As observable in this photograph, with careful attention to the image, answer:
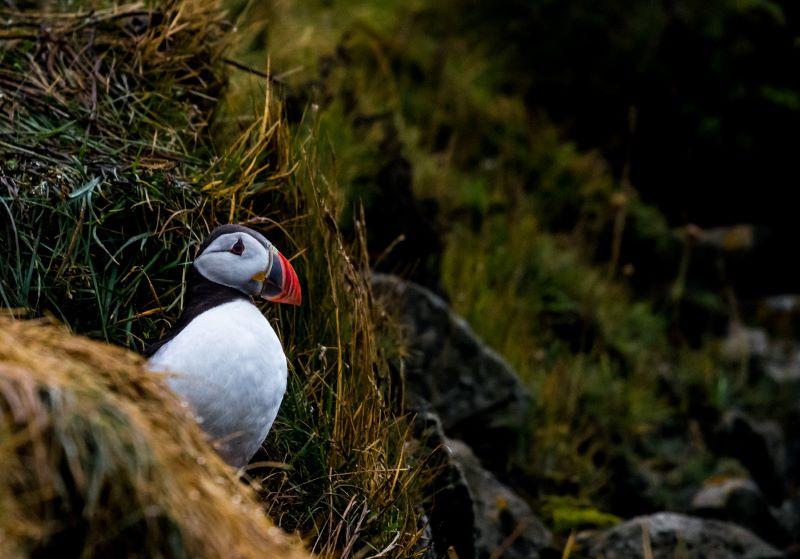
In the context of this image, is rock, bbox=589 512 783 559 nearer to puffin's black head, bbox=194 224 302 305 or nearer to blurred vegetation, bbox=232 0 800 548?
blurred vegetation, bbox=232 0 800 548

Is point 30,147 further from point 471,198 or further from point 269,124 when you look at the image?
point 471,198

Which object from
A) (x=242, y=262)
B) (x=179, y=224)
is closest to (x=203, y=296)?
(x=242, y=262)

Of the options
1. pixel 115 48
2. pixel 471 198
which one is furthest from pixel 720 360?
pixel 115 48

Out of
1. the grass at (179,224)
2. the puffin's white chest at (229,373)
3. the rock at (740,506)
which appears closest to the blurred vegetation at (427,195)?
the grass at (179,224)

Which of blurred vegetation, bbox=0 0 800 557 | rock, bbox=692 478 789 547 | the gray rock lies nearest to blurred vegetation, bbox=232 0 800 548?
blurred vegetation, bbox=0 0 800 557

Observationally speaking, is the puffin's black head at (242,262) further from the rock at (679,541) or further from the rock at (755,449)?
the rock at (755,449)

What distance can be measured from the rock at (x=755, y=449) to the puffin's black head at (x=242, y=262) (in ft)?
13.6

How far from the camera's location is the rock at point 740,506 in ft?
19.3

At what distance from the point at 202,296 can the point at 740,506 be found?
3.71 m

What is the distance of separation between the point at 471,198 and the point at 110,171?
12.3 feet

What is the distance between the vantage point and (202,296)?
3145 millimetres

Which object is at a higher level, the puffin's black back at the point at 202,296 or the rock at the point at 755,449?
the puffin's black back at the point at 202,296

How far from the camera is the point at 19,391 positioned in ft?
6.88

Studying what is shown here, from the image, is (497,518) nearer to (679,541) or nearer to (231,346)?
(679,541)
